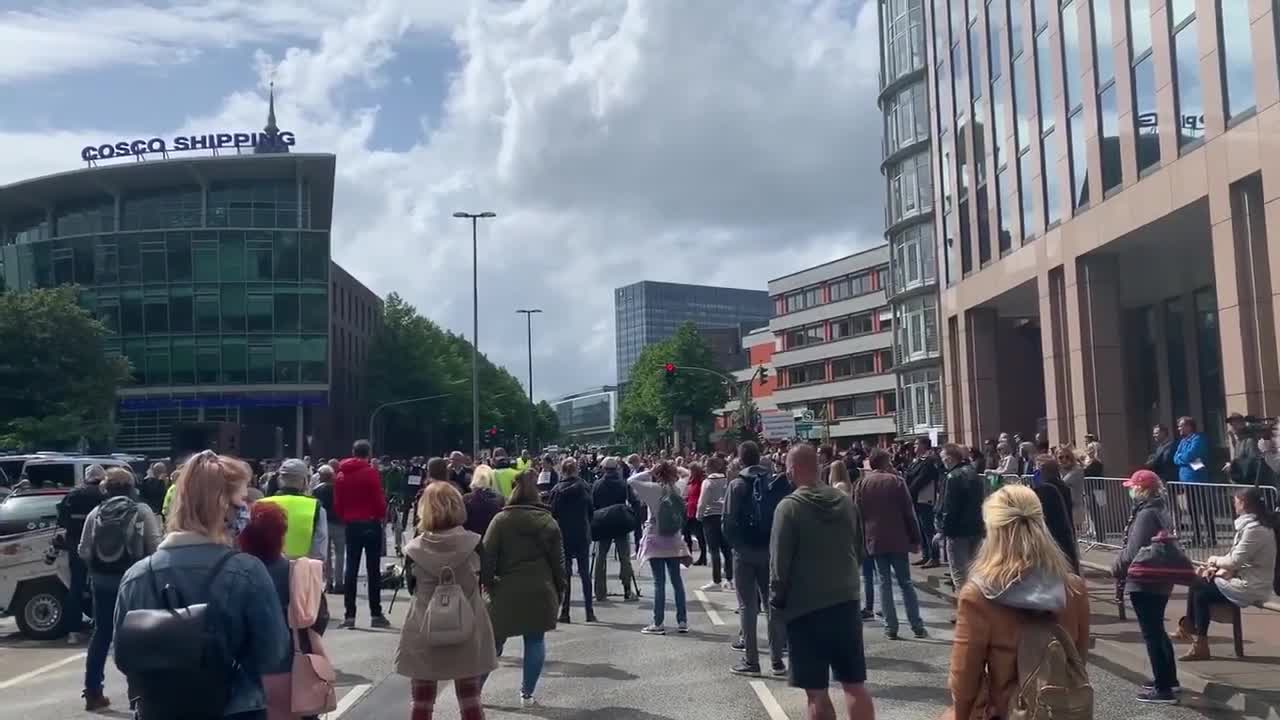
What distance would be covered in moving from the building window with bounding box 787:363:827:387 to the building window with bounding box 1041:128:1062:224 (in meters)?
56.6

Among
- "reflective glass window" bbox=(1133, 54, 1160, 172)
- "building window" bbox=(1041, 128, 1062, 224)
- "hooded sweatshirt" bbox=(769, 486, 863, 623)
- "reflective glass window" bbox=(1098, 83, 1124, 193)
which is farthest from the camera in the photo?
"building window" bbox=(1041, 128, 1062, 224)

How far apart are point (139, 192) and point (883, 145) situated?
42119 millimetres

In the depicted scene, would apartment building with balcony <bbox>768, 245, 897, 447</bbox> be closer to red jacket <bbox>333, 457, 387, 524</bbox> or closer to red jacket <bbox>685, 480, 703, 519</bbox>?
red jacket <bbox>685, 480, 703, 519</bbox>

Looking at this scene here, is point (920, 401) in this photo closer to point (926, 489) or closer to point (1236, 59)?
point (1236, 59)

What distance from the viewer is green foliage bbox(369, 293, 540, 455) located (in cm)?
8188

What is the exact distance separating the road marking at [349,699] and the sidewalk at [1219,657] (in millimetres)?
6003

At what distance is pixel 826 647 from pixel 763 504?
3146 mm

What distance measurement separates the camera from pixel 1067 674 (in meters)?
4.38

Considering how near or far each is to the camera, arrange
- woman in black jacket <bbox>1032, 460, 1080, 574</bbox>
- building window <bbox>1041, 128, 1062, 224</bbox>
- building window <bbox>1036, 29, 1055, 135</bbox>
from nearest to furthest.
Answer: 1. woman in black jacket <bbox>1032, 460, 1080, 574</bbox>
2. building window <bbox>1041, 128, 1062, 224</bbox>
3. building window <bbox>1036, 29, 1055, 135</bbox>

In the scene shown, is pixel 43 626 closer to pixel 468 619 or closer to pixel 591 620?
pixel 591 620

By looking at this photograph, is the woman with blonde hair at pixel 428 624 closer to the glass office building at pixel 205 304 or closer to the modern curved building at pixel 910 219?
the modern curved building at pixel 910 219

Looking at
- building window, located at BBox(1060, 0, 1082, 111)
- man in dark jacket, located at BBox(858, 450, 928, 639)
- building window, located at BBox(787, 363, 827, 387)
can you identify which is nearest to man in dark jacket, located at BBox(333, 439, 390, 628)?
man in dark jacket, located at BBox(858, 450, 928, 639)

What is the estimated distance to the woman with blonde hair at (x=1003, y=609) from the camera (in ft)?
14.5

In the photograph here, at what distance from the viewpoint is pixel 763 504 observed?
31.5 ft
